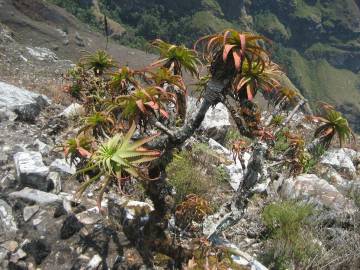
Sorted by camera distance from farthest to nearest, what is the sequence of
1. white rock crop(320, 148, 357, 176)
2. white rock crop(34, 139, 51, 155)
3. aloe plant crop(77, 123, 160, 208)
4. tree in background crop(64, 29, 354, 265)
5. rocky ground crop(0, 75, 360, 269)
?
1. white rock crop(320, 148, 357, 176)
2. white rock crop(34, 139, 51, 155)
3. rocky ground crop(0, 75, 360, 269)
4. tree in background crop(64, 29, 354, 265)
5. aloe plant crop(77, 123, 160, 208)

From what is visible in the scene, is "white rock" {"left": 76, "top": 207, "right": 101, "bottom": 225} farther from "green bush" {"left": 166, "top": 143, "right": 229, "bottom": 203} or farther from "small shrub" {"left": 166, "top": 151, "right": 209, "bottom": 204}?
"small shrub" {"left": 166, "top": 151, "right": 209, "bottom": 204}

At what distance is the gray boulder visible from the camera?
289 inches

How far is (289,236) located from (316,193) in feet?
6.11

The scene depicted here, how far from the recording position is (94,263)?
4.16 metres

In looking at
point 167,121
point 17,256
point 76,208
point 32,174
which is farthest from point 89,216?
point 167,121

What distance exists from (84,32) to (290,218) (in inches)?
3323

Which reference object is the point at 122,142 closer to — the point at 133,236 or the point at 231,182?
the point at 133,236

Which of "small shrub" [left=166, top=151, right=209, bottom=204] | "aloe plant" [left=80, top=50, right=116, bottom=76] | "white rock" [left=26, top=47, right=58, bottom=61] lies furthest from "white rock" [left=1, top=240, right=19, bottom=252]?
"white rock" [left=26, top=47, right=58, bottom=61]

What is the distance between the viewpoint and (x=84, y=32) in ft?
281

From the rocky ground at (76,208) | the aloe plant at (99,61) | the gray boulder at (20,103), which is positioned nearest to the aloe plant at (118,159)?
the rocky ground at (76,208)

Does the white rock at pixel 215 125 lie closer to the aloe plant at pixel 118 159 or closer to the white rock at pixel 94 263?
the white rock at pixel 94 263

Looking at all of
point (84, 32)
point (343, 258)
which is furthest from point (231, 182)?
point (84, 32)

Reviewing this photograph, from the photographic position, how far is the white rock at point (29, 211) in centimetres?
461

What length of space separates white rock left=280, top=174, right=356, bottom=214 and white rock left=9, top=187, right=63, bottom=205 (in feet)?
11.3
